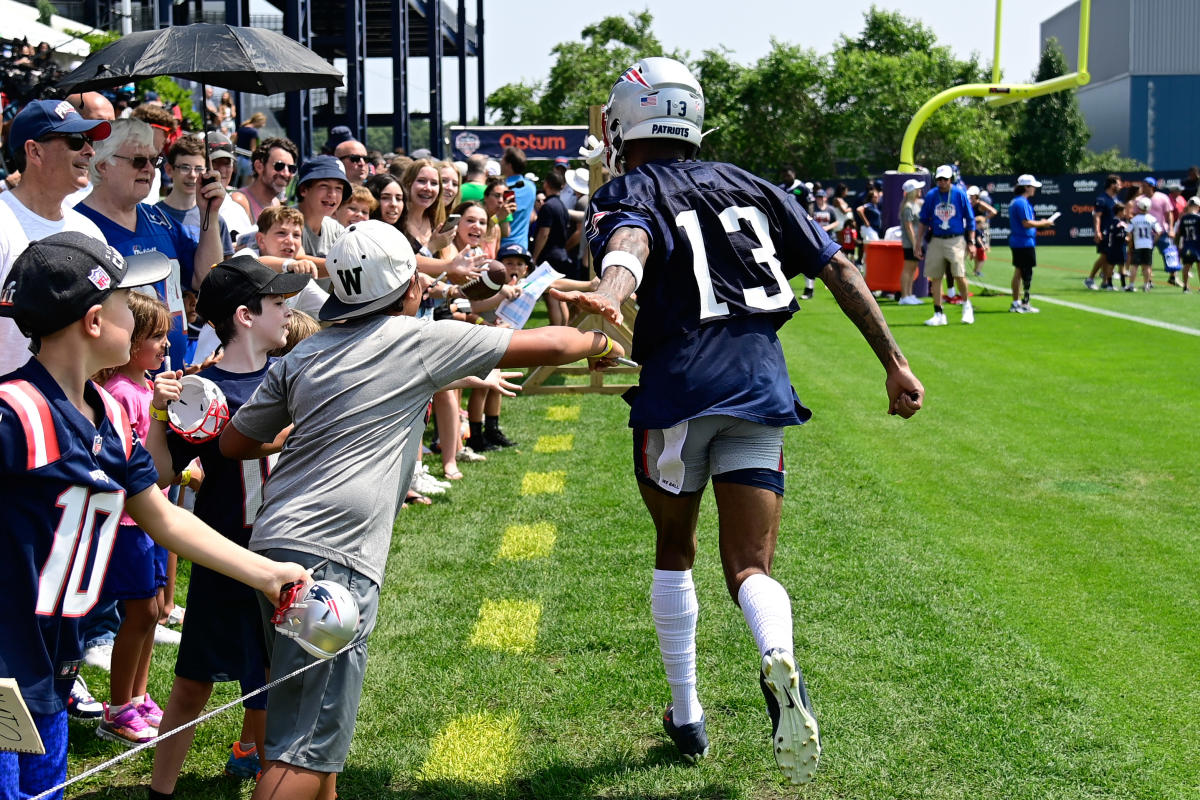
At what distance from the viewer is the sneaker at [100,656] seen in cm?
495

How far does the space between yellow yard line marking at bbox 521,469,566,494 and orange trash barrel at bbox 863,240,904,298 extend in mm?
14849

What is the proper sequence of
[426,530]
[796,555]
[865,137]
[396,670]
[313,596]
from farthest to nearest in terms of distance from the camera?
[865,137]
[426,530]
[796,555]
[396,670]
[313,596]

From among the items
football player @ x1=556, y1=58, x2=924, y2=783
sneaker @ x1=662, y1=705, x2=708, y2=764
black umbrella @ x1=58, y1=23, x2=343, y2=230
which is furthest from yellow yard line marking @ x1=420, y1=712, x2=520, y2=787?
black umbrella @ x1=58, y1=23, x2=343, y2=230

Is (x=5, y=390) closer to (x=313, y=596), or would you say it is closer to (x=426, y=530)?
(x=313, y=596)

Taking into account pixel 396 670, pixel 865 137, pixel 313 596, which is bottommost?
pixel 396 670

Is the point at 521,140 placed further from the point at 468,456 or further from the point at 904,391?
the point at 904,391

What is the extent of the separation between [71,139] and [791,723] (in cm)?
348

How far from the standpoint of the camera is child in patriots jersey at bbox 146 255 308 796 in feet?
11.7

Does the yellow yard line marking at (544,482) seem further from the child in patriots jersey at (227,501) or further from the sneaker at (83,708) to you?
the child in patriots jersey at (227,501)

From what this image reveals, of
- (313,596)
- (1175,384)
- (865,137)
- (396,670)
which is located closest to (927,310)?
(1175,384)

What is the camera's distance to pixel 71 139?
14.8 feet

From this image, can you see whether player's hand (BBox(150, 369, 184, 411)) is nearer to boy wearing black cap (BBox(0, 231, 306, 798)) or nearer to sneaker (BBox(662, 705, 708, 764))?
boy wearing black cap (BBox(0, 231, 306, 798))

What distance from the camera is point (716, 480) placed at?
3648mm

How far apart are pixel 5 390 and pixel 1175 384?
11723 millimetres
